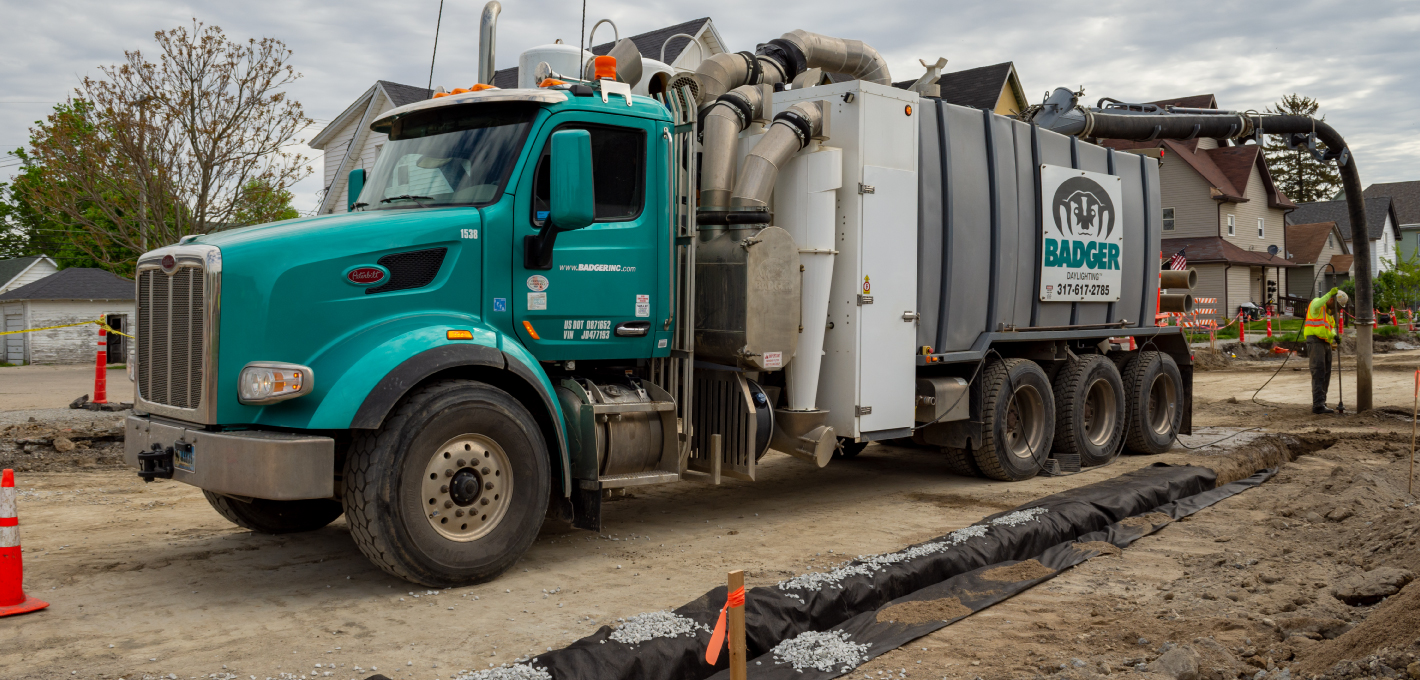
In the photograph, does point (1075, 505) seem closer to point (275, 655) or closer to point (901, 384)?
point (901, 384)

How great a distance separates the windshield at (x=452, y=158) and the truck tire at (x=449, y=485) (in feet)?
4.07

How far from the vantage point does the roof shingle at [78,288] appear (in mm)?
34312

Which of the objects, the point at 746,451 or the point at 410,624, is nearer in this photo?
the point at 410,624

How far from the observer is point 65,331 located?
33.5 m

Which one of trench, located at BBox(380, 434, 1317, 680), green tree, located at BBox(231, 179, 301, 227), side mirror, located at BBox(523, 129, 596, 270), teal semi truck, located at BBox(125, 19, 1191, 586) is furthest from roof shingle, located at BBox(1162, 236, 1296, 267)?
side mirror, located at BBox(523, 129, 596, 270)

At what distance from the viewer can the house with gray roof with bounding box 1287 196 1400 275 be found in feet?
199

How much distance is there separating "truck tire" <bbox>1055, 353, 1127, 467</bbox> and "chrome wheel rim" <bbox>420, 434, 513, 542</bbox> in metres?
6.40

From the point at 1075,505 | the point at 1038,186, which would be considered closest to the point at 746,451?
the point at 1075,505

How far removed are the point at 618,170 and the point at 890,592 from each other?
3.13 m

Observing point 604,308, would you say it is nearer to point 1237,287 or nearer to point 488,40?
point 488,40

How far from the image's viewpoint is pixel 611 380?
709 cm

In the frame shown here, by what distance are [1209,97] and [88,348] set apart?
43.9 m

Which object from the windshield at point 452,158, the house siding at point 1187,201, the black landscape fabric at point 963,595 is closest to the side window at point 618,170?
the windshield at point 452,158

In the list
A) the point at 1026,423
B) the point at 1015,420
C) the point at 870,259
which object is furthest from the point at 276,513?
the point at 1026,423
